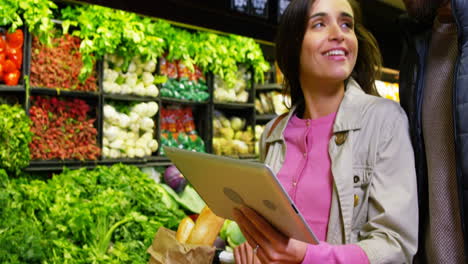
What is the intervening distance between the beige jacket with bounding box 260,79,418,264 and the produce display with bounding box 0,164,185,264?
1.79 m

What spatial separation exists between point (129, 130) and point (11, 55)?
1.54m

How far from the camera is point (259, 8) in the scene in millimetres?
3592

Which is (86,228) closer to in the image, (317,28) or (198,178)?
A: (198,178)

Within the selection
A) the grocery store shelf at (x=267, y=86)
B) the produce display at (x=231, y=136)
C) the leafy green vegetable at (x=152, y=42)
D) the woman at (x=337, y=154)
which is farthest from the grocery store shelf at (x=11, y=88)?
the grocery store shelf at (x=267, y=86)

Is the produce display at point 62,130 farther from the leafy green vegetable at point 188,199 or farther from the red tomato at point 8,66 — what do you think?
the leafy green vegetable at point 188,199

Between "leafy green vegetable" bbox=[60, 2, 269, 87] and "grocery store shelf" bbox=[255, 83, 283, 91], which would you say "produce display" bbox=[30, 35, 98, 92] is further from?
"grocery store shelf" bbox=[255, 83, 283, 91]

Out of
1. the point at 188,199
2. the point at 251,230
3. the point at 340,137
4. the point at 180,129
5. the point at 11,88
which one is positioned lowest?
the point at 188,199

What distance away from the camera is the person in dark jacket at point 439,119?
1261 millimetres

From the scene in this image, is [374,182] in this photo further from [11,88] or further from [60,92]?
[60,92]

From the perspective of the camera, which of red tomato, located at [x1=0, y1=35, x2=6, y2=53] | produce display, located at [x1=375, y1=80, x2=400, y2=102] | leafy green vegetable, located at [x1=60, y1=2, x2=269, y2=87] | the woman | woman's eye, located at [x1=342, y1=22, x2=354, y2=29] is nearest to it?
the woman

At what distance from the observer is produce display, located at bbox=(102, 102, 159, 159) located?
191 inches

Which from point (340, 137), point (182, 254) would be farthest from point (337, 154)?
point (182, 254)

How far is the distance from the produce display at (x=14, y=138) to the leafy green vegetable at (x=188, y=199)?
4.00ft

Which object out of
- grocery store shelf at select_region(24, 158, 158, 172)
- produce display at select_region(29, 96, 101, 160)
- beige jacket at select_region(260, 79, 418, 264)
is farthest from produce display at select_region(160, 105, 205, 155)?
beige jacket at select_region(260, 79, 418, 264)
